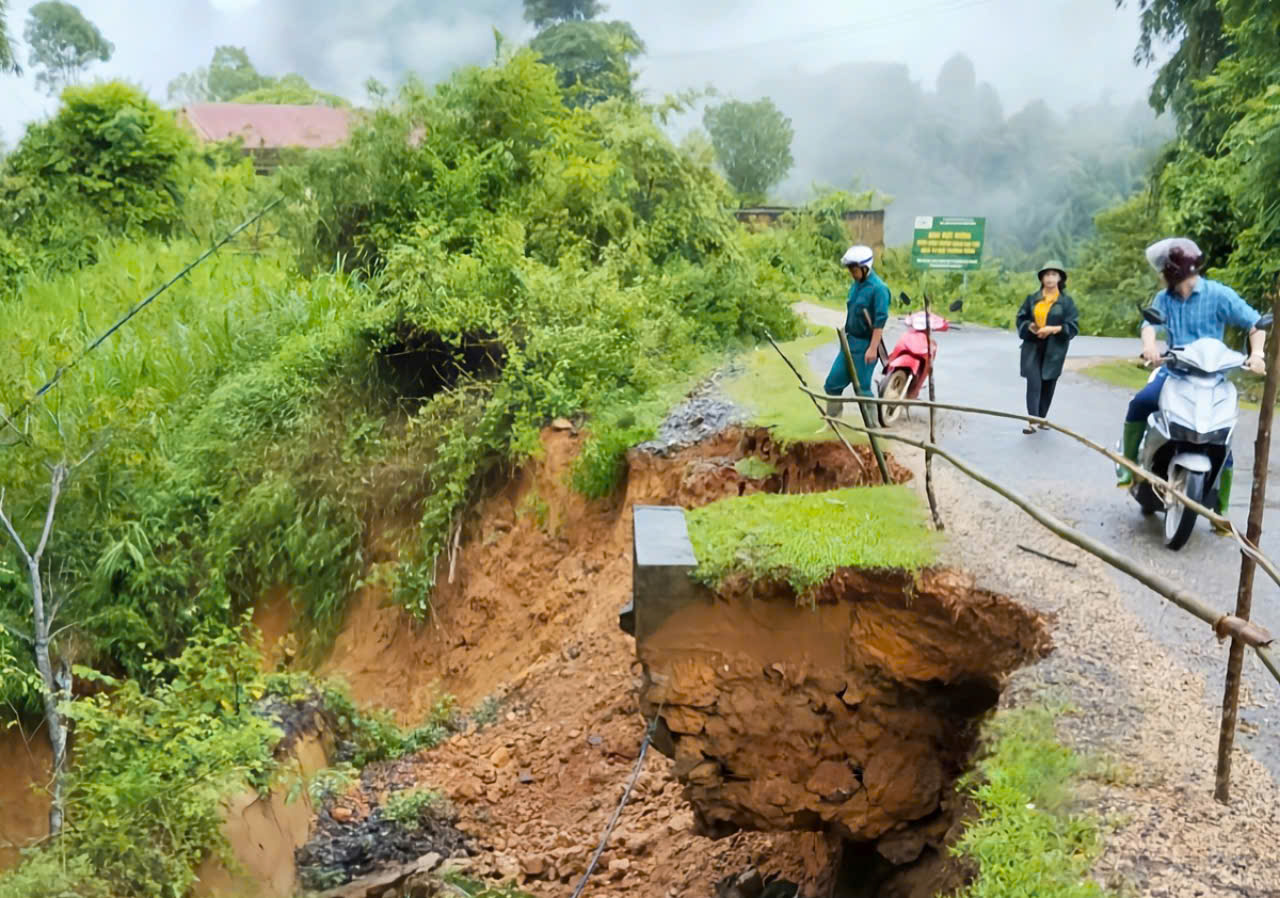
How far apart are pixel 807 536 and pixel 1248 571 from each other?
219 centimetres

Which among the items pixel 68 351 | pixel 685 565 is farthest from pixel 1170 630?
pixel 68 351

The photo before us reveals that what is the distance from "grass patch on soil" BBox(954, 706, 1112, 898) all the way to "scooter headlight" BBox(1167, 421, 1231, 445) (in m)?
2.29

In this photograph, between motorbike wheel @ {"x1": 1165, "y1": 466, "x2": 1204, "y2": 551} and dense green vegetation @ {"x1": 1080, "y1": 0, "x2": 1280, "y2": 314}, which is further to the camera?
dense green vegetation @ {"x1": 1080, "y1": 0, "x2": 1280, "y2": 314}

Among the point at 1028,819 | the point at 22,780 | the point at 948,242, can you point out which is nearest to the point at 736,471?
the point at 1028,819

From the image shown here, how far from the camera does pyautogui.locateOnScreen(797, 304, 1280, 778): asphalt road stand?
4.18m

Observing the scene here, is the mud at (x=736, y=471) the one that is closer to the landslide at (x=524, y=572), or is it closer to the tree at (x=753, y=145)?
the landslide at (x=524, y=572)

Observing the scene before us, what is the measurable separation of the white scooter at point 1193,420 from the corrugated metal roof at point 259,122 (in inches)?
1074

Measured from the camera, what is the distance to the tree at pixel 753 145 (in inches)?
1323

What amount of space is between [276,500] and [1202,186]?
12.6 meters

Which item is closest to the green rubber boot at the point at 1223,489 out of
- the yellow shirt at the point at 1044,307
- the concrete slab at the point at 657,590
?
the yellow shirt at the point at 1044,307

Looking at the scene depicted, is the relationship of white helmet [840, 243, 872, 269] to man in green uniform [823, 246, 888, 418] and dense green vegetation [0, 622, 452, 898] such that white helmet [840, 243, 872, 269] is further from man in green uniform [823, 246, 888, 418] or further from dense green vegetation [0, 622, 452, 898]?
dense green vegetation [0, 622, 452, 898]

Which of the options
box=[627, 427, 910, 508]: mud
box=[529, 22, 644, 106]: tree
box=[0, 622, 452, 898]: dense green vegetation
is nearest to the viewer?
box=[0, 622, 452, 898]: dense green vegetation

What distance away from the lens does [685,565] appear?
15.2 ft

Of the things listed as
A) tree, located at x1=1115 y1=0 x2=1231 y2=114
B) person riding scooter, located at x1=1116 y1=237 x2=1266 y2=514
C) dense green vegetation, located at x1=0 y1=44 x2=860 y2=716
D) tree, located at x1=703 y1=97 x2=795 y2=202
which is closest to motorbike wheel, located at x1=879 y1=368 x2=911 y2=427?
dense green vegetation, located at x1=0 y1=44 x2=860 y2=716
